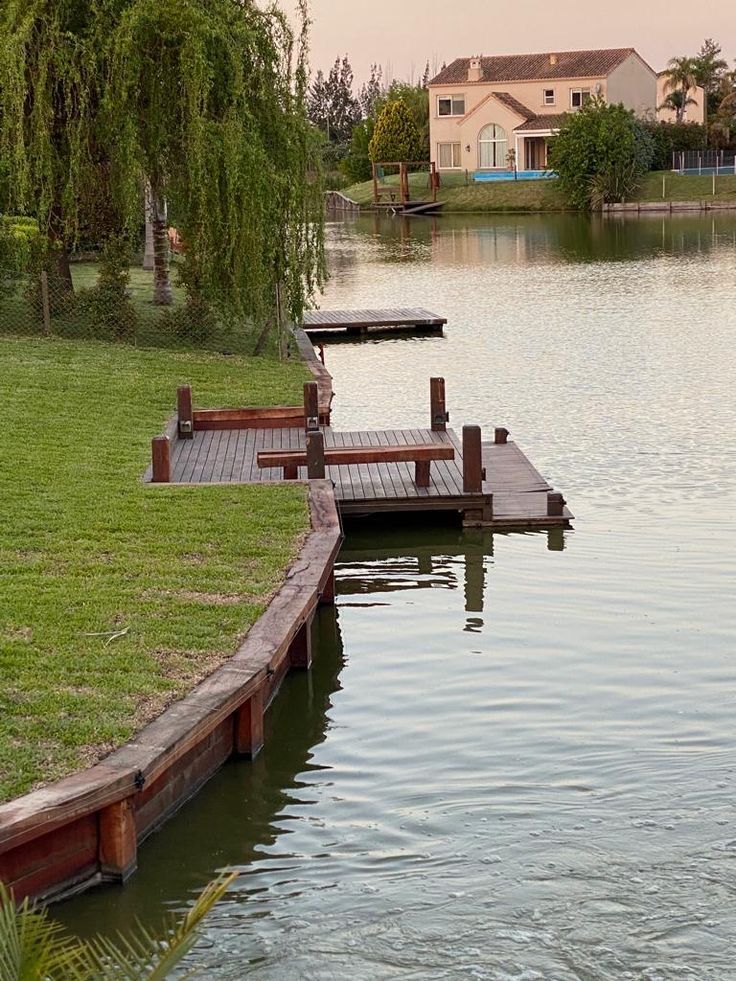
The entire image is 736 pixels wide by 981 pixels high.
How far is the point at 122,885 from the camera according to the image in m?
7.86

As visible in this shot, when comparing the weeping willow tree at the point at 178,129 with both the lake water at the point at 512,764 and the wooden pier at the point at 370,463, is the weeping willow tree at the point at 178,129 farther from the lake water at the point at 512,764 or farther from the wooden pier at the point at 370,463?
the lake water at the point at 512,764

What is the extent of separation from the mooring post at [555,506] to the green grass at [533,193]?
6999cm

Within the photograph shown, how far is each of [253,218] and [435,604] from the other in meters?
11.2

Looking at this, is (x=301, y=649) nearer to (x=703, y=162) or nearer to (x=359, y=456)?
(x=359, y=456)

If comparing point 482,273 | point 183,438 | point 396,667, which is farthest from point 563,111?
point 396,667

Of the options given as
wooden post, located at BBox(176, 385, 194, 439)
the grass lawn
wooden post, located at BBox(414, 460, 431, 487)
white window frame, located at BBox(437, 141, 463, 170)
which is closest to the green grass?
white window frame, located at BBox(437, 141, 463, 170)

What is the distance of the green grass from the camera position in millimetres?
83562

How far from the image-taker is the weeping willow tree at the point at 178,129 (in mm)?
22984

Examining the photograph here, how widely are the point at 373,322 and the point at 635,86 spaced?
73.0 meters

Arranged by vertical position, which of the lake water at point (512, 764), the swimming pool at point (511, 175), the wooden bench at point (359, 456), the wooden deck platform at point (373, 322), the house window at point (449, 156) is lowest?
the lake water at point (512, 764)

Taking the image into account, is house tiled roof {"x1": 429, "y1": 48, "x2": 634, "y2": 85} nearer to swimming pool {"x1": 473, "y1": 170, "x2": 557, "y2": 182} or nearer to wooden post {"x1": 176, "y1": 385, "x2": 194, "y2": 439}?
swimming pool {"x1": 473, "y1": 170, "x2": 557, "y2": 182}

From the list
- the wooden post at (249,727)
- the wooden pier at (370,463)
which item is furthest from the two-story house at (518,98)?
the wooden post at (249,727)

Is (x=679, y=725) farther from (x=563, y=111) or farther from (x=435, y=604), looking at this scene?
(x=563, y=111)

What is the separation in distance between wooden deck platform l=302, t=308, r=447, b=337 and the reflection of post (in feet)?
64.0
